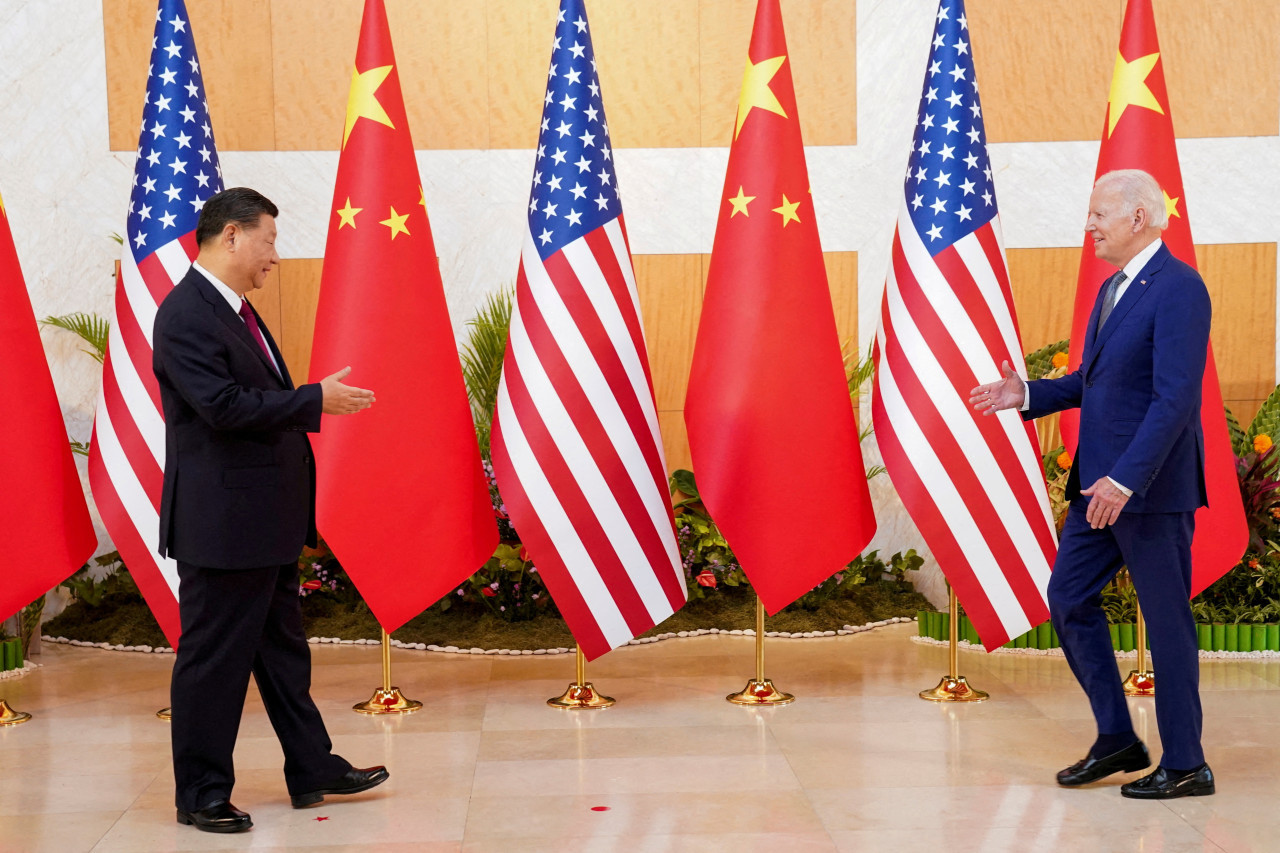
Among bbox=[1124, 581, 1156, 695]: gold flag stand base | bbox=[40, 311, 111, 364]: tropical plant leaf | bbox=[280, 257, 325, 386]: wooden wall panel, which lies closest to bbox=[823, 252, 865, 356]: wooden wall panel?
bbox=[1124, 581, 1156, 695]: gold flag stand base

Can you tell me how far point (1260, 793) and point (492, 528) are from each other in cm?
286

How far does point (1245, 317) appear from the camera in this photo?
22.9 feet

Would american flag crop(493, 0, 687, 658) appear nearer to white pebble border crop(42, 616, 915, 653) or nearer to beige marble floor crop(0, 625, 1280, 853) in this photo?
beige marble floor crop(0, 625, 1280, 853)

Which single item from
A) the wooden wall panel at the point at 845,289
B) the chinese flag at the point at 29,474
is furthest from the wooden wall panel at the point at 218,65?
the wooden wall panel at the point at 845,289

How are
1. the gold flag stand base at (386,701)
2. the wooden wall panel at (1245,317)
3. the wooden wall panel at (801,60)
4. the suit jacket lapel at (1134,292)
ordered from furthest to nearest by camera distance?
the wooden wall panel at (1245,317), the wooden wall panel at (801,60), the gold flag stand base at (386,701), the suit jacket lapel at (1134,292)

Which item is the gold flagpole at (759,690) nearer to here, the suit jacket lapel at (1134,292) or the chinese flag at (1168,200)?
the chinese flag at (1168,200)

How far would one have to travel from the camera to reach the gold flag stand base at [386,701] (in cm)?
509

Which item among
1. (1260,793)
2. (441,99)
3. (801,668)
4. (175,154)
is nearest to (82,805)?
(175,154)

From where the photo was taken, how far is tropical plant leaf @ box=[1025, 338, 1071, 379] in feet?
21.2

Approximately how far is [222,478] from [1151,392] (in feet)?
9.02

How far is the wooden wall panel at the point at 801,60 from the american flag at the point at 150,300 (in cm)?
283

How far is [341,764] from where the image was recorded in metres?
3.98

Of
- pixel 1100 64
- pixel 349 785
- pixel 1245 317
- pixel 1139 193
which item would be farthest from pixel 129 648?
pixel 1245 317

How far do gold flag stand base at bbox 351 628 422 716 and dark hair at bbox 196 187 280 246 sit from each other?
6.33 ft
